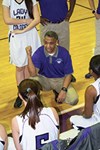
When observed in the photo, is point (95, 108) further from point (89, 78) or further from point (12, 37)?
point (89, 78)

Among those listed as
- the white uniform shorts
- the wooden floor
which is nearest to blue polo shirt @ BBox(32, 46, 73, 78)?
the white uniform shorts

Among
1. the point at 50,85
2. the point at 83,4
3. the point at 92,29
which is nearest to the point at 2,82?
the point at 50,85

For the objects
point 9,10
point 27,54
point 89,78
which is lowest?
point 89,78

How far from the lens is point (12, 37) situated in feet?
13.4

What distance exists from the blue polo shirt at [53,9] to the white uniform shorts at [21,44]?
389 mm

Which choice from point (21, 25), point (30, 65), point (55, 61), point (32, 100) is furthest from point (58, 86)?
point (32, 100)

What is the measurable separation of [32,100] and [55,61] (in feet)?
4.50

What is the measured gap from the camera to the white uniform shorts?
4.08 metres

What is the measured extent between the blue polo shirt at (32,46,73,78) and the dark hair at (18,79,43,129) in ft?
3.60

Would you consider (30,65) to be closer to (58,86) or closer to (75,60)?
(58,86)

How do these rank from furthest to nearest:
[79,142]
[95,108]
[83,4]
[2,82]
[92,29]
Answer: [83,4]
[92,29]
[2,82]
[95,108]
[79,142]

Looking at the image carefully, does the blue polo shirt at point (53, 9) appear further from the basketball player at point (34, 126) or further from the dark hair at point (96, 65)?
the basketball player at point (34, 126)

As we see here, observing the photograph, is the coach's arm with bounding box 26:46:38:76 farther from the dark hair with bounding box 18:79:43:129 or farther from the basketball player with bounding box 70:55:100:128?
the dark hair with bounding box 18:79:43:129

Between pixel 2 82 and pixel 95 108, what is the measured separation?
2.06 metres
